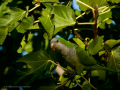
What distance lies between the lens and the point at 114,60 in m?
1.23

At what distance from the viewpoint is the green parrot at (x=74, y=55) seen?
1.31 m

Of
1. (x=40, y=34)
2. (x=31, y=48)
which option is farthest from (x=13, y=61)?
(x=40, y=34)

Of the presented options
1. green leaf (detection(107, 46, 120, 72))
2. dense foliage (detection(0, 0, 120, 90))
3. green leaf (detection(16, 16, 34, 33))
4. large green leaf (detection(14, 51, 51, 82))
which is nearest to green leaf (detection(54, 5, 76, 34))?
dense foliage (detection(0, 0, 120, 90))

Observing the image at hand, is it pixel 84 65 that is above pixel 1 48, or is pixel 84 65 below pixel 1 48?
above

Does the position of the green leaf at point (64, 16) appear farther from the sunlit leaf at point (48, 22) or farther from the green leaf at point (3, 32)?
the green leaf at point (3, 32)

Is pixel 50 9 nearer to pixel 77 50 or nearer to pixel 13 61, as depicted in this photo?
pixel 77 50

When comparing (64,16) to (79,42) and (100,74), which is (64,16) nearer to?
(79,42)

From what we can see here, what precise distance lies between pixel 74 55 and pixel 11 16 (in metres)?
0.88

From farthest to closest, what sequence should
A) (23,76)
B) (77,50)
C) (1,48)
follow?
1. (1,48)
2. (77,50)
3. (23,76)

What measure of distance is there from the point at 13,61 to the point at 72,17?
1.51 meters

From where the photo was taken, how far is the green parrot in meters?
1.31

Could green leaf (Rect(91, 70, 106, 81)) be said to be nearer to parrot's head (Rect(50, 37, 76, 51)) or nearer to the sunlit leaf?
parrot's head (Rect(50, 37, 76, 51))

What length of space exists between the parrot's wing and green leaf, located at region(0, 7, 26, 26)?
766 mm

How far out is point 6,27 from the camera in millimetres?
1247
